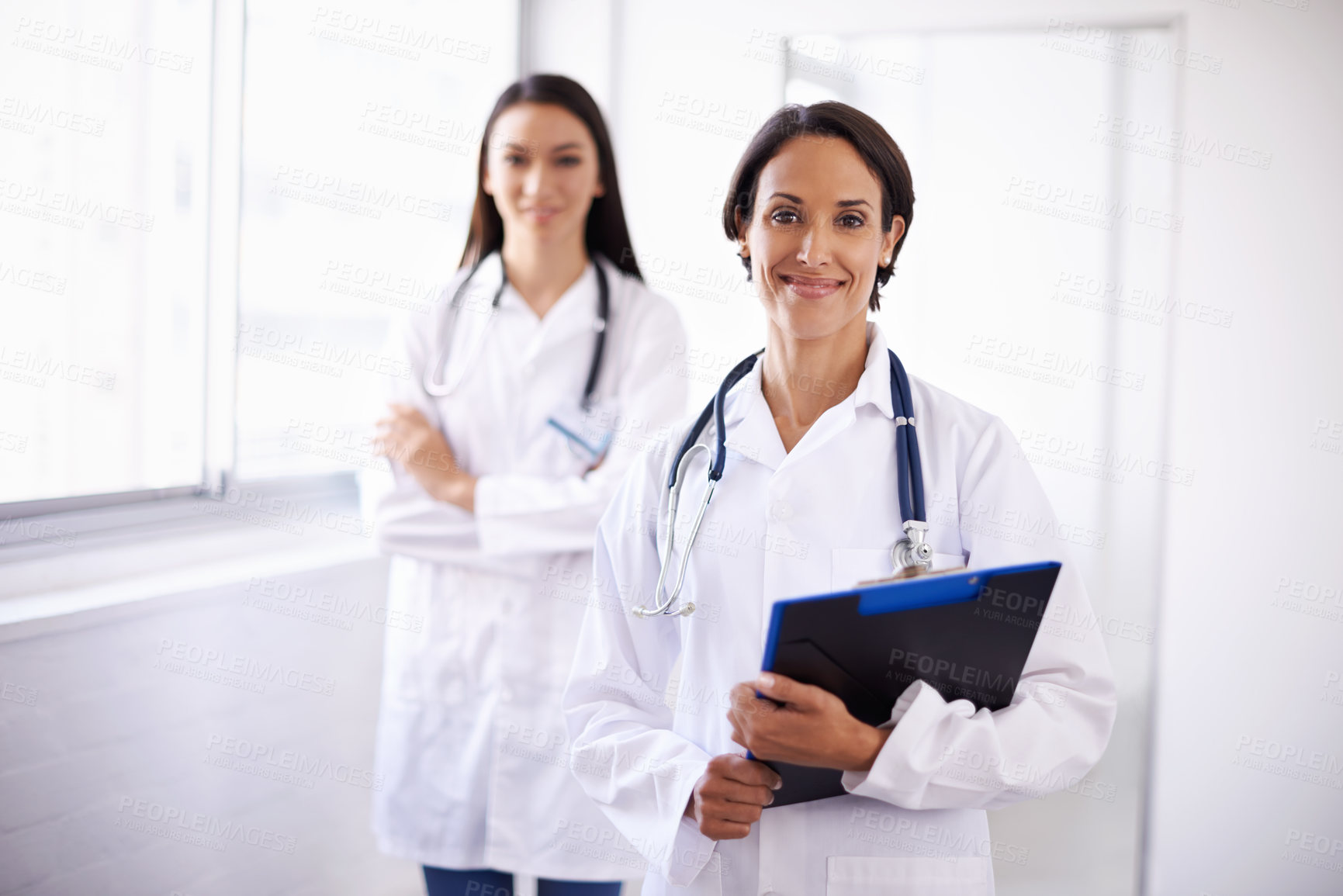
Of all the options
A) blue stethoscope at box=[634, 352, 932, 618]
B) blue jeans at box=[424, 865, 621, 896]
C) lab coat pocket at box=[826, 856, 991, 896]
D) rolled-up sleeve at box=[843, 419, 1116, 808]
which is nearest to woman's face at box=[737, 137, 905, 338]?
blue stethoscope at box=[634, 352, 932, 618]

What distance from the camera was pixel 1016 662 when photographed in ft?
3.24

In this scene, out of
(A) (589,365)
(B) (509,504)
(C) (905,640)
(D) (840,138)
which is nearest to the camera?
(C) (905,640)

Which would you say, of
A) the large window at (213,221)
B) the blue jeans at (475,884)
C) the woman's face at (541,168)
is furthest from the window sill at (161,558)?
→ the woman's face at (541,168)

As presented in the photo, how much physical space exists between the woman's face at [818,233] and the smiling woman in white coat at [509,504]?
0.64m

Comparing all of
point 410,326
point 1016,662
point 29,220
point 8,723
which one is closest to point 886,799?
point 1016,662

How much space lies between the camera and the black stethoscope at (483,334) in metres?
1.83

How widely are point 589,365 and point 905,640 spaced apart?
42.2 inches

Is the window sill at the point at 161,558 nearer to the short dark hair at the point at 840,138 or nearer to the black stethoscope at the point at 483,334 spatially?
the black stethoscope at the point at 483,334

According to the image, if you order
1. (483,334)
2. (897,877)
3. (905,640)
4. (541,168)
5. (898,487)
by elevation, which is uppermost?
(541,168)

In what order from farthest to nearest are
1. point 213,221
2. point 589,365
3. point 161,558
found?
point 213,221 < point 161,558 < point 589,365

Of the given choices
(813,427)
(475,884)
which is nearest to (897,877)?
(813,427)

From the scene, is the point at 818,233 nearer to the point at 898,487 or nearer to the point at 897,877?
the point at 898,487

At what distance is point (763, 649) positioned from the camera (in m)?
1.11

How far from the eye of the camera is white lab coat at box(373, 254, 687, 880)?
1745mm
